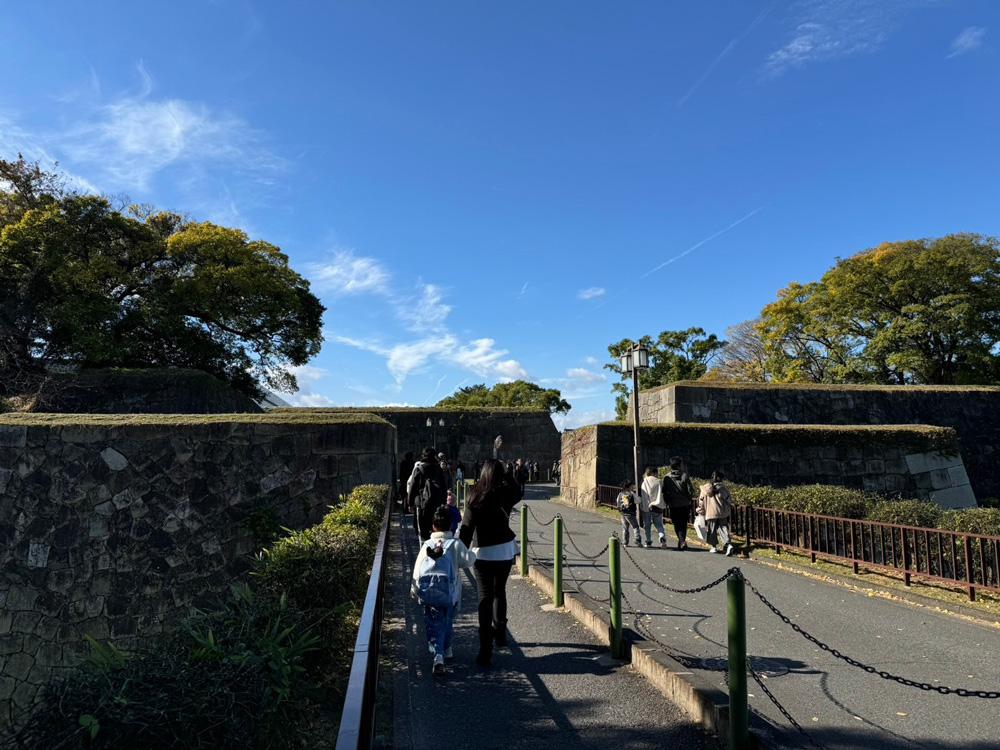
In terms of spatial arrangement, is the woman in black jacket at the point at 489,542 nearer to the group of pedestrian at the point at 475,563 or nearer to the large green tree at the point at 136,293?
the group of pedestrian at the point at 475,563

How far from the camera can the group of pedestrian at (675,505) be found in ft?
36.5

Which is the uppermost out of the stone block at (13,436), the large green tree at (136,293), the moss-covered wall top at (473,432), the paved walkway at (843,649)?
the large green tree at (136,293)

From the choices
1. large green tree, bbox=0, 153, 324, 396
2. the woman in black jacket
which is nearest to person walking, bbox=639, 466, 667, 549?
the woman in black jacket

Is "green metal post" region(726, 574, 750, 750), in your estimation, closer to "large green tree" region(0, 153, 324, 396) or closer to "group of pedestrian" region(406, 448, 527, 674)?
"group of pedestrian" region(406, 448, 527, 674)

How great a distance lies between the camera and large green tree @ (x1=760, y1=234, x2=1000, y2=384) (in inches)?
1033

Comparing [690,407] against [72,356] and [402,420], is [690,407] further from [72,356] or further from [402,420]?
[72,356]

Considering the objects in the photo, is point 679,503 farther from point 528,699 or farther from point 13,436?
point 13,436

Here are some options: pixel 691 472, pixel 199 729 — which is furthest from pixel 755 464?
pixel 199 729

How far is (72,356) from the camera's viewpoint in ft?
67.5

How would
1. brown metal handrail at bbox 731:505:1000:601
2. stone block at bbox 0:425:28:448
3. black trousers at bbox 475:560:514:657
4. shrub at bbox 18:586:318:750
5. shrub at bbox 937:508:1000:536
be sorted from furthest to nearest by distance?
stone block at bbox 0:425:28:448
shrub at bbox 937:508:1000:536
brown metal handrail at bbox 731:505:1000:601
black trousers at bbox 475:560:514:657
shrub at bbox 18:586:318:750

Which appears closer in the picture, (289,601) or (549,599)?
(289,601)

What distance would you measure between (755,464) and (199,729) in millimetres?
18560

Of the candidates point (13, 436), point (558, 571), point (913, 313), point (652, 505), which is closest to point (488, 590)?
point (558, 571)

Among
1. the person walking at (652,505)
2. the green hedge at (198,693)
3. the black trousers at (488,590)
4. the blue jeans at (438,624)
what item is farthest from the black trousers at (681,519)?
the green hedge at (198,693)
